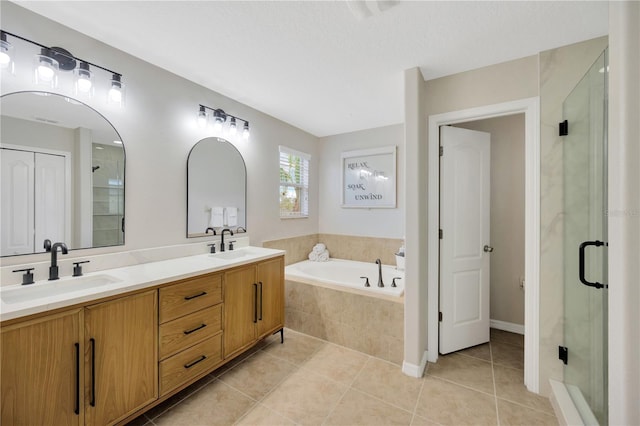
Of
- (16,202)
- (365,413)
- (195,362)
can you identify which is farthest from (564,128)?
(16,202)

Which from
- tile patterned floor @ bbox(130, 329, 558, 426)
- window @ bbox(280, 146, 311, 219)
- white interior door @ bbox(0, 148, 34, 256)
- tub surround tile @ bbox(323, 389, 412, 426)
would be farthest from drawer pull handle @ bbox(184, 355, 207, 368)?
window @ bbox(280, 146, 311, 219)

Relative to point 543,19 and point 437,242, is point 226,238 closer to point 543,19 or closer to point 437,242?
Result: point 437,242

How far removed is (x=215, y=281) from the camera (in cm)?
185

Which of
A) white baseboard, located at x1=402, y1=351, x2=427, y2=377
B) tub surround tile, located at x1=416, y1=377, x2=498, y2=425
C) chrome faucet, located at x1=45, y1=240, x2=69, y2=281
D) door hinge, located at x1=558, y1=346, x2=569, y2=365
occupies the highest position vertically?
chrome faucet, located at x1=45, y1=240, x2=69, y2=281

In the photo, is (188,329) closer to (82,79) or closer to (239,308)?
(239,308)

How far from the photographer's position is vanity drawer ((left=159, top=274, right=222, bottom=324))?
156cm

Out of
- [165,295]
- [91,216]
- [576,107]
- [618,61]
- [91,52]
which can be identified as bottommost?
[165,295]

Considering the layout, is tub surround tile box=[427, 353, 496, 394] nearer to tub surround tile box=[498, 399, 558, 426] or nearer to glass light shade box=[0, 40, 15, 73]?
tub surround tile box=[498, 399, 558, 426]

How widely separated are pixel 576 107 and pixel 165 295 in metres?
2.88

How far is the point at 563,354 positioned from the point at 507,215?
1432 millimetres

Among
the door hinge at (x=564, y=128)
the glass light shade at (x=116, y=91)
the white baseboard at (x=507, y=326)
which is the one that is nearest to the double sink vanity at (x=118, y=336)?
the glass light shade at (x=116, y=91)

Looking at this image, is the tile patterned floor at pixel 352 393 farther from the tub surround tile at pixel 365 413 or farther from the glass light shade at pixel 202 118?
the glass light shade at pixel 202 118

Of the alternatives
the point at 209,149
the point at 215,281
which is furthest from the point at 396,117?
the point at 215,281

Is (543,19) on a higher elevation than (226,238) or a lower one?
higher
